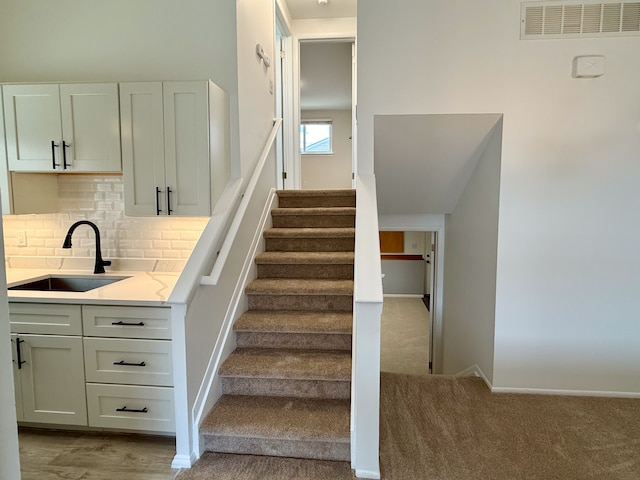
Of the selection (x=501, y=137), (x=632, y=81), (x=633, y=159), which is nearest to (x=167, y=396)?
(x=501, y=137)

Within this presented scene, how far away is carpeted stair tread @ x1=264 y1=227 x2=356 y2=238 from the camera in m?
3.10

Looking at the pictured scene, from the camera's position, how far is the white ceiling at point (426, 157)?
8.80 feet

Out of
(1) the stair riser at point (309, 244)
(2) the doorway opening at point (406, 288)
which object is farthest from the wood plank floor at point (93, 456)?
(2) the doorway opening at point (406, 288)

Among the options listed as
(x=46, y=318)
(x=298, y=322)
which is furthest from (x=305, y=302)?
(x=46, y=318)

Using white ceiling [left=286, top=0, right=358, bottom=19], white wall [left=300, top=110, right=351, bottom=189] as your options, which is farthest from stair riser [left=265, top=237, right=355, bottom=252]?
white wall [left=300, top=110, right=351, bottom=189]

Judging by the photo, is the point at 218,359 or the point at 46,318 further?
the point at 218,359

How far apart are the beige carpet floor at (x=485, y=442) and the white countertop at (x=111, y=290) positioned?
951 millimetres

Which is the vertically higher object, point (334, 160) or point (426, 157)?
point (334, 160)

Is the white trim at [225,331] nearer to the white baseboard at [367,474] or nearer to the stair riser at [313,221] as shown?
the stair riser at [313,221]

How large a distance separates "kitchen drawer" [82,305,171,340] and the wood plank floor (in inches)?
25.6

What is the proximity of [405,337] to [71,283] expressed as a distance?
4.85 m

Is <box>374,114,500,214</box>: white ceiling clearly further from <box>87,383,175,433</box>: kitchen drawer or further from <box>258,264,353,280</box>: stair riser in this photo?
<box>87,383,175,433</box>: kitchen drawer

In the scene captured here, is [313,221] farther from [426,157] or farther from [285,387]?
[285,387]

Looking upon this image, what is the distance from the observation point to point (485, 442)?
210 cm
